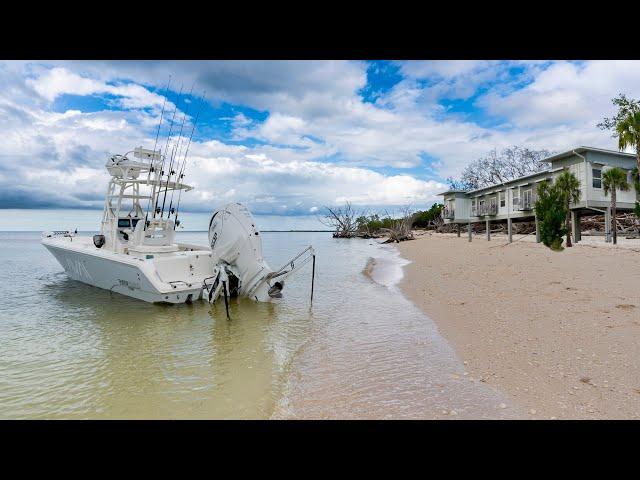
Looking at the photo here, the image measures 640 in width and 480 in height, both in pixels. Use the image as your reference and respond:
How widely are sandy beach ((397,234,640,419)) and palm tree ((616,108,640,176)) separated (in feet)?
23.1

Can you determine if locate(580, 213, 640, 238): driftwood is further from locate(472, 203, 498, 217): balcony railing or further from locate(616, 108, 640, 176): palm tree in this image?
locate(616, 108, 640, 176): palm tree

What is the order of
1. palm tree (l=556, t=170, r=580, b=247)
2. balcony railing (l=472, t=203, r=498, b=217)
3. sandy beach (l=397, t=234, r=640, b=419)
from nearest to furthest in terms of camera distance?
sandy beach (l=397, t=234, r=640, b=419), palm tree (l=556, t=170, r=580, b=247), balcony railing (l=472, t=203, r=498, b=217)

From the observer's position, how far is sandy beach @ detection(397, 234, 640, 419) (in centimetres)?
400

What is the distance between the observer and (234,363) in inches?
234

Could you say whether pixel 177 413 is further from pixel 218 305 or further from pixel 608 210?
pixel 608 210

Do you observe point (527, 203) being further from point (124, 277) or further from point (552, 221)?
point (124, 277)

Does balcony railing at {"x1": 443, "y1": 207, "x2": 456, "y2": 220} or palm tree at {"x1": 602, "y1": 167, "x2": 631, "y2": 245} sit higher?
palm tree at {"x1": 602, "y1": 167, "x2": 631, "y2": 245}

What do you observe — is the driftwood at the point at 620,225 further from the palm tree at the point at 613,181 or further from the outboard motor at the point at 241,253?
the outboard motor at the point at 241,253

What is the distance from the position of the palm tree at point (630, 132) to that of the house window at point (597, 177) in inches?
110

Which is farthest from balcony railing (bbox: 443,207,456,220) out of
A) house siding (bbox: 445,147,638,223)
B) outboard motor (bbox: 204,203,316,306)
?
outboard motor (bbox: 204,203,316,306)

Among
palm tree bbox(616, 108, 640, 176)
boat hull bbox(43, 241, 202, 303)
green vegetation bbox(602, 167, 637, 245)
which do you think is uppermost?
palm tree bbox(616, 108, 640, 176)

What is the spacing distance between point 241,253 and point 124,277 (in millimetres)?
3780
